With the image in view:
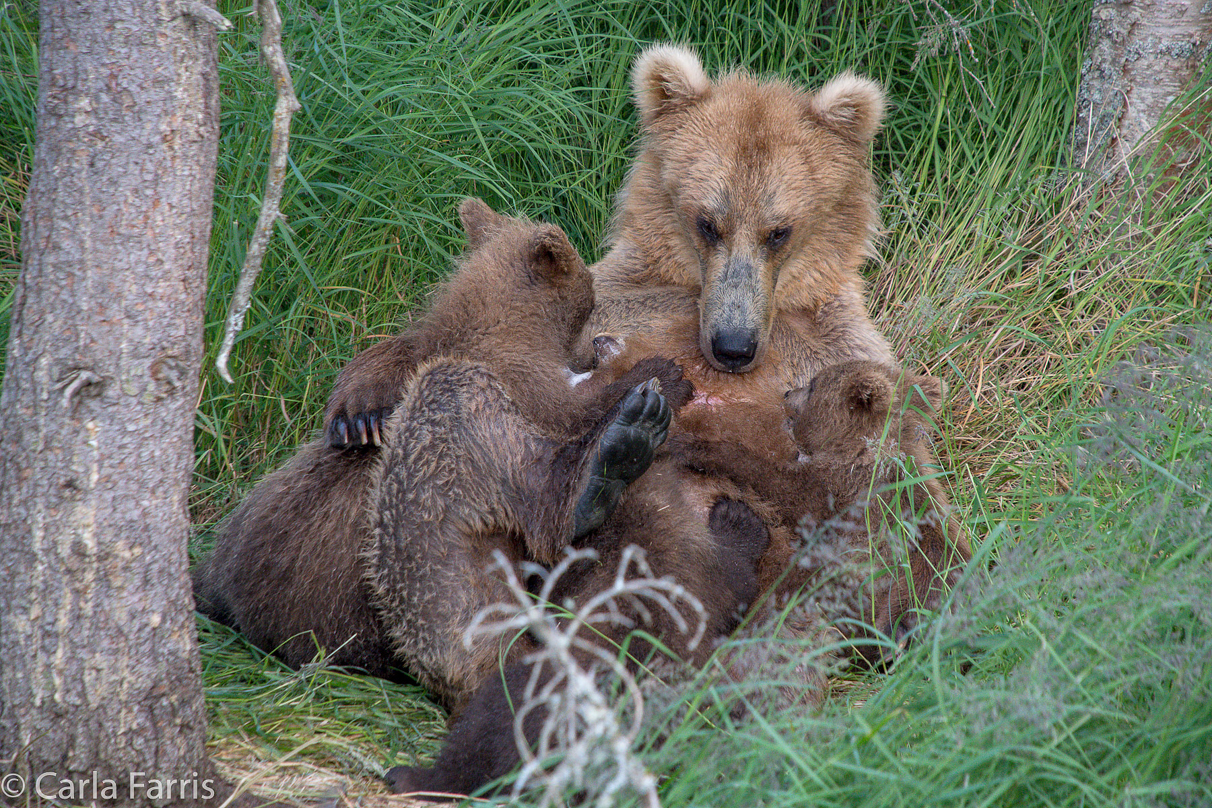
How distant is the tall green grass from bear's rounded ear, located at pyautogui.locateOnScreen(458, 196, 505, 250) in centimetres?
72

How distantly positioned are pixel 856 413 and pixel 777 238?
2.76ft

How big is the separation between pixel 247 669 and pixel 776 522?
5.87ft

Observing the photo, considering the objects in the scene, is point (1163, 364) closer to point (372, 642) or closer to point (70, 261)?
point (372, 642)

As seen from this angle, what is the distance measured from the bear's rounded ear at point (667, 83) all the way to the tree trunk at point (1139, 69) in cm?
192

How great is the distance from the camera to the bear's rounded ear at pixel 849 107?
12.8ft

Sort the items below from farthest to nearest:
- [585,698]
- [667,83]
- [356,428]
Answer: [667,83] → [356,428] → [585,698]

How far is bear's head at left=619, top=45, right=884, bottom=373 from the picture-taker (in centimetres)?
363

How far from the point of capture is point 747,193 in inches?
145

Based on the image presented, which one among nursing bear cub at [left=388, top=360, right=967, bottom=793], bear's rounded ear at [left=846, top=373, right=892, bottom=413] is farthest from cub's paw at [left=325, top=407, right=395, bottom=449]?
bear's rounded ear at [left=846, top=373, right=892, bottom=413]

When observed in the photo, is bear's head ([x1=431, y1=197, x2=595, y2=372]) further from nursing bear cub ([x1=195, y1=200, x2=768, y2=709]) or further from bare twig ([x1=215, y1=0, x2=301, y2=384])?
bare twig ([x1=215, y1=0, x2=301, y2=384])

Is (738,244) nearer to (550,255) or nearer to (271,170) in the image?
(550,255)

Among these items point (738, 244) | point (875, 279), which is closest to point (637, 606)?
point (738, 244)

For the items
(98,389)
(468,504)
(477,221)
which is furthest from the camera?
(477,221)

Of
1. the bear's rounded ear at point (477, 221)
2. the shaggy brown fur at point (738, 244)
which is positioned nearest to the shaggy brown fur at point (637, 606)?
the shaggy brown fur at point (738, 244)
